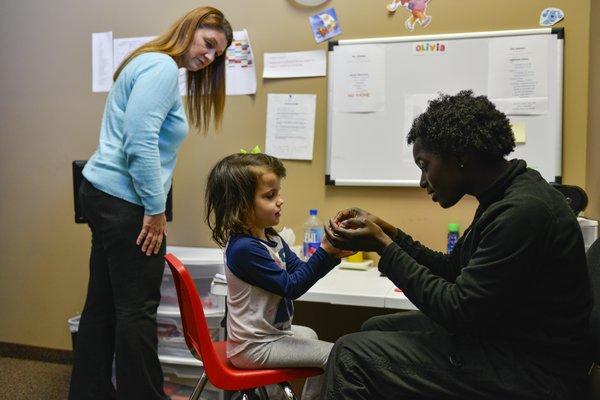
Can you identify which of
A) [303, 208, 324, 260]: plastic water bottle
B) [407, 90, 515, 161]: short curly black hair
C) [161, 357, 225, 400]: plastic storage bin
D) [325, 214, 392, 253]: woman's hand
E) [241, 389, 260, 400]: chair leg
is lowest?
[161, 357, 225, 400]: plastic storage bin

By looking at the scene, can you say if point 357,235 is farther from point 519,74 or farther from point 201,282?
point 519,74

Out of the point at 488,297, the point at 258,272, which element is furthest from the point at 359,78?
the point at 488,297

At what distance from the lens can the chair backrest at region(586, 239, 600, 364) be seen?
1.24 meters

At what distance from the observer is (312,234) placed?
2.41 metres

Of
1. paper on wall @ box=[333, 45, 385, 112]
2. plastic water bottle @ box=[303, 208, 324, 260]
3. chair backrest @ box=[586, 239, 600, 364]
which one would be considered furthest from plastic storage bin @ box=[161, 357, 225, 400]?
chair backrest @ box=[586, 239, 600, 364]

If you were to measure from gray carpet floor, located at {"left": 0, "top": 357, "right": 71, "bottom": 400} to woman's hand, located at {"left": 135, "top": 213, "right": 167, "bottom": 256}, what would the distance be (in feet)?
3.84

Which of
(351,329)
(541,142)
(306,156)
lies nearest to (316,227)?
(306,156)

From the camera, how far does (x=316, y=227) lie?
246 centimetres

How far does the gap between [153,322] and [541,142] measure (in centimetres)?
162

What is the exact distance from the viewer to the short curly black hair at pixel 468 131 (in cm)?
120

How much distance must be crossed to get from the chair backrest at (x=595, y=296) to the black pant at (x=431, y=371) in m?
0.19

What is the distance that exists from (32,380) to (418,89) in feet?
7.36

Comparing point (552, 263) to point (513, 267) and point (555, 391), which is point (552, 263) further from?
point (555, 391)

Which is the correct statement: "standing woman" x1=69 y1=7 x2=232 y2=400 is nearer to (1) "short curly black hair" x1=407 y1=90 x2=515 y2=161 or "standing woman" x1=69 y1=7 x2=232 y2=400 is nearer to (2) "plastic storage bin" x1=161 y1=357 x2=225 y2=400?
(2) "plastic storage bin" x1=161 y1=357 x2=225 y2=400
